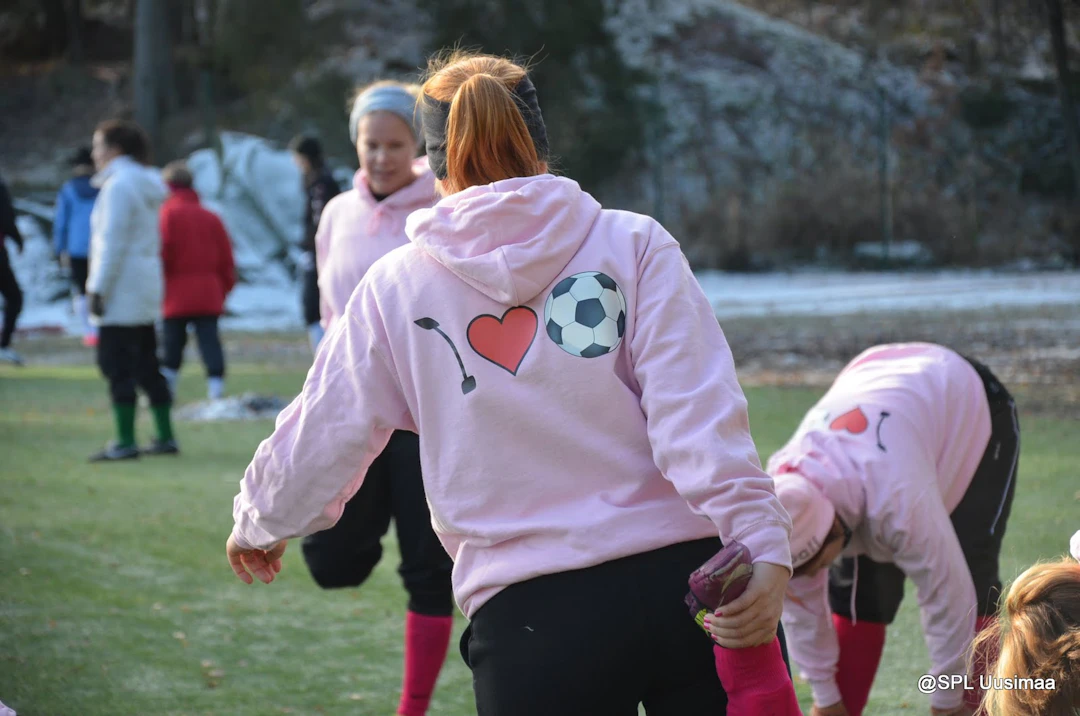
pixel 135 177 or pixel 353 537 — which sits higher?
pixel 135 177

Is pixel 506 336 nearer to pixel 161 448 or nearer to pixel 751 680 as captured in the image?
pixel 751 680

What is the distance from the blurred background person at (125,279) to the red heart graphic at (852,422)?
550 centimetres

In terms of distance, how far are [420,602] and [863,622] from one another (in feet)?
4.25

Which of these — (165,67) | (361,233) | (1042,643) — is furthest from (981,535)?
(165,67)

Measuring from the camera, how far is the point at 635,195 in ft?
76.9

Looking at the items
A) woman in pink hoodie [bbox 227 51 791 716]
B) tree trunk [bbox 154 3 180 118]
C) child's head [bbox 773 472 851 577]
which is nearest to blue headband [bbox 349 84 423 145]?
child's head [bbox 773 472 851 577]

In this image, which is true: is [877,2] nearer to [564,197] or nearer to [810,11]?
[810,11]

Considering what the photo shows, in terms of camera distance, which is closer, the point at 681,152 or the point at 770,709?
the point at 770,709

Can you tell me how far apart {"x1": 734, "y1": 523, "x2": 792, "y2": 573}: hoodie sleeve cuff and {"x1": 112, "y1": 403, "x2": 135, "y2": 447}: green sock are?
677 centimetres

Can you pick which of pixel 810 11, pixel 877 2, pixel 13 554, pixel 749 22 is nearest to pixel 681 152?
pixel 749 22

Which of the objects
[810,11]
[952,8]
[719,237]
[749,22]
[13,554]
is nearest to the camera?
[13,554]

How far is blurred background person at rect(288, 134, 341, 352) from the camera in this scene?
958 cm

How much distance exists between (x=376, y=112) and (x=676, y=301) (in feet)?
7.65

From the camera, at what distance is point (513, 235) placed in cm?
205
